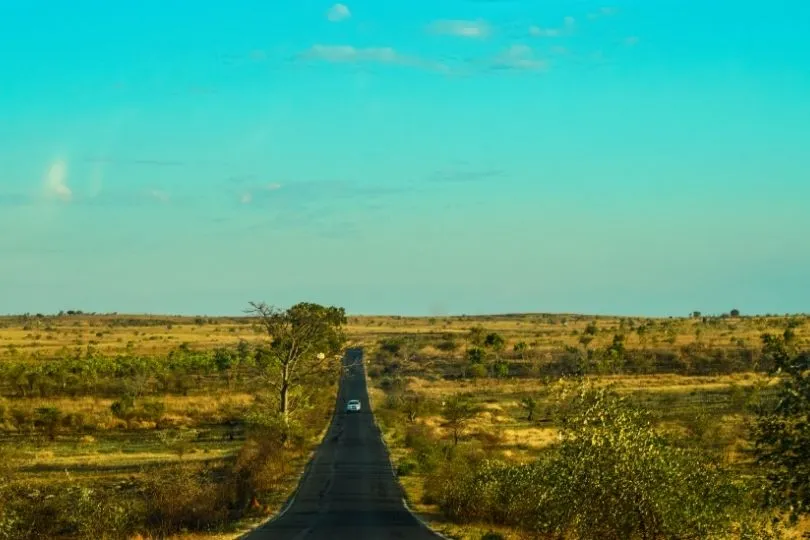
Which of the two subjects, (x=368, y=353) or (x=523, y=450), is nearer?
(x=523, y=450)

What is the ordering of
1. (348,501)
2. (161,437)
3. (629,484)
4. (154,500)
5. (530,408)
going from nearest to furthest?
(629,484), (154,500), (348,501), (161,437), (530,408)

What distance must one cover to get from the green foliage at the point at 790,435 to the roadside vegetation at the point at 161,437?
1778cm

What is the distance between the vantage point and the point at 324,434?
66062 mm

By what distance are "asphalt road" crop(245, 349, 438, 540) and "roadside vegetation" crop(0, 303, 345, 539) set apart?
1334 mm

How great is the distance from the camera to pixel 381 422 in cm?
7225

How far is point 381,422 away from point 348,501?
121 ft

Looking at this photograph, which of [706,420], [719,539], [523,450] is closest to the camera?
[719,539]

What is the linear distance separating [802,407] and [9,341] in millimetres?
167390

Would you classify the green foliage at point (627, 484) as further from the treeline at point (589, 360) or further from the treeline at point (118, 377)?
the treeline at point (589, 360)

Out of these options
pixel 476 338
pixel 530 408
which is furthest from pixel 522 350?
pixel 530 408

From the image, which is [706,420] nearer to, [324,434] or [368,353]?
[324,434]

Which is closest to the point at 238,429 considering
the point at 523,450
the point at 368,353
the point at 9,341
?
the point at 523,450

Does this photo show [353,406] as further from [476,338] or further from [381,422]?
[476,338]

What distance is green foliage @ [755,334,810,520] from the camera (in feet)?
40.3
